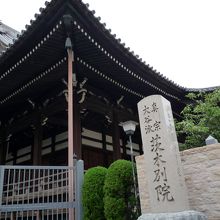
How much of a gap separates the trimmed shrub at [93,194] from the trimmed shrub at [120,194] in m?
0.34

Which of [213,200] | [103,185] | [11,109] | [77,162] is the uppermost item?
[11,109]

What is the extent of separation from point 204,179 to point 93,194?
7.73ft

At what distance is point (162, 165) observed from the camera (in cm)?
475

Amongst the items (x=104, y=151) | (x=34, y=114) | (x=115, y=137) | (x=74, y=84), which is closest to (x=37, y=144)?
(x=34, y=114)

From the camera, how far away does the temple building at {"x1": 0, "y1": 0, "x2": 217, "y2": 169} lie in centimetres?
694

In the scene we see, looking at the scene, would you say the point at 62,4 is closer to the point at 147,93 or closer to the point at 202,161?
the point at 202,161

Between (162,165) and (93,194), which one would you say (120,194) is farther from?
(162,165)

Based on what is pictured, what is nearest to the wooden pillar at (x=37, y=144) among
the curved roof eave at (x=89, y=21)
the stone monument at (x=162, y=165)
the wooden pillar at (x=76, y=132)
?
the wooden pillar at (x=76, y=132)

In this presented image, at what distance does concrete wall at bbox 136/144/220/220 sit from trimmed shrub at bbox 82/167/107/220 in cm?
98

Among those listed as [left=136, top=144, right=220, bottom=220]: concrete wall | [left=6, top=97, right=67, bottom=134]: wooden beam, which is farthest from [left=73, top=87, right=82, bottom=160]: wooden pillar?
[left=136, top=144, right=220, bottom=220]: concrete wall

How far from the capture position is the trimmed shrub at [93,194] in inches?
237

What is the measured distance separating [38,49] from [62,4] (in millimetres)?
1494

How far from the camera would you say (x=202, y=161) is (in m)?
5.34

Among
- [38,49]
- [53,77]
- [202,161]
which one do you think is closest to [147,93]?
[53,77]
